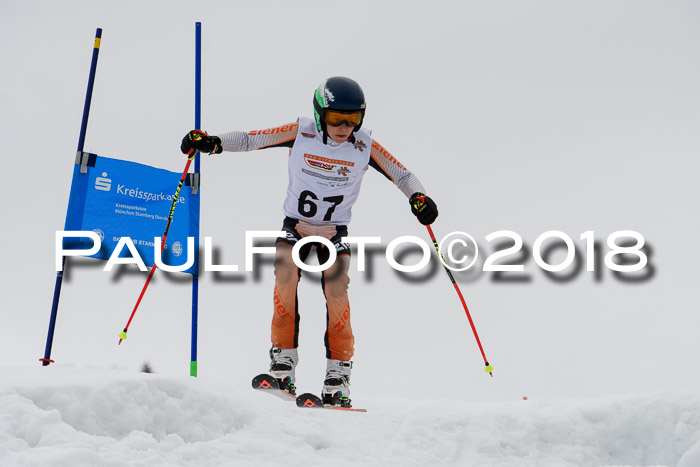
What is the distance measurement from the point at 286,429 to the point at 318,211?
6.71ft

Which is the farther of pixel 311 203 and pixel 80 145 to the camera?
pixel 80 145

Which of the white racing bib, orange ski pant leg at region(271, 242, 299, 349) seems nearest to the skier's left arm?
the white racing bib

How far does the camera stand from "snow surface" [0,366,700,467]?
315 centimetres

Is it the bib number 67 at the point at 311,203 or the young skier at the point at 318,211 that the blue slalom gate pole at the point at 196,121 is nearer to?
the young skier at the point at 318,211

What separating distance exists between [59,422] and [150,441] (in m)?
0.47

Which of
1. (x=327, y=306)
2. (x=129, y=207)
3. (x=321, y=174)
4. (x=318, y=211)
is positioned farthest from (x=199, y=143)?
(x=129, y=207)

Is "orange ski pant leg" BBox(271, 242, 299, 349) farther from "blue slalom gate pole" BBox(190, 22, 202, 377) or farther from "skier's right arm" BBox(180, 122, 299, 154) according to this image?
"blue slalom gate pole" BBox(190, 22, 202, 377)

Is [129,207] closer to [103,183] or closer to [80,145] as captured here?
[103,183]

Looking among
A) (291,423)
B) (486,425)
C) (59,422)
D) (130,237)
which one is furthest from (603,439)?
(130,237)

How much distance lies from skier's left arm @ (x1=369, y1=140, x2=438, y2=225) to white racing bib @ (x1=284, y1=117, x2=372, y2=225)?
0.56 feet

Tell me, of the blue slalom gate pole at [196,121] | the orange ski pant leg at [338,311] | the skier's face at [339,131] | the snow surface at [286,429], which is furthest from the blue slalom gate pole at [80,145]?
the skier's face at [339,131]

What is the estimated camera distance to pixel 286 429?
3.95m

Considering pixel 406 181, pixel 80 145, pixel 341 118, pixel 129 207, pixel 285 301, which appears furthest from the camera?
pixel 129 207

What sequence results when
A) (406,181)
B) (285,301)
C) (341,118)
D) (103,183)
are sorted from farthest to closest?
(103,183) < (406,181) < (285,301) < (341,118)
